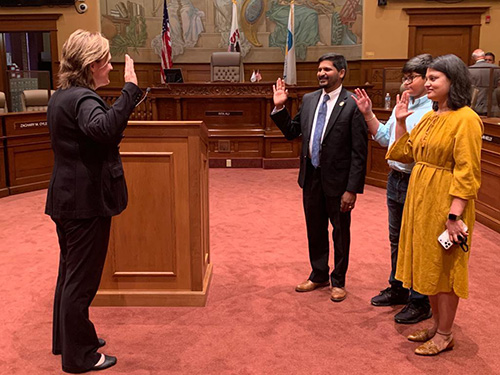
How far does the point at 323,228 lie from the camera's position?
12.0 ft

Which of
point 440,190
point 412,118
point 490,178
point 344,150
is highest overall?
point 412,118

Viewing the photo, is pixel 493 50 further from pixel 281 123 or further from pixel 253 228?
pixel 281 123

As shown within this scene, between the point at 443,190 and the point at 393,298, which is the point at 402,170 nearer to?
the point at 443,190

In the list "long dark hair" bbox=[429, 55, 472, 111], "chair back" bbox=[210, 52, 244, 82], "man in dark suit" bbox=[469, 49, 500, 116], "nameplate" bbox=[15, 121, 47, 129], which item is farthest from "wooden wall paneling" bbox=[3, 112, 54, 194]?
"long dark hair" bbox=[429, 55, 472, 111]

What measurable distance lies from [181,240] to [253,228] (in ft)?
6.75

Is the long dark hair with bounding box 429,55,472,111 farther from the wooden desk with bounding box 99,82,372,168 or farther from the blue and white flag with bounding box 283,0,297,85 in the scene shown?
the blue and white flag with bounding box 283,0,297,85

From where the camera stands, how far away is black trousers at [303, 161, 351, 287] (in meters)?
3.53

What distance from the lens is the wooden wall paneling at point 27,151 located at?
692 cm

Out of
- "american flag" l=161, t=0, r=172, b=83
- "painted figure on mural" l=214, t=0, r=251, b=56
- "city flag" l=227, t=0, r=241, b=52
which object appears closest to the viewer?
"american flag" l=161, t=0, r=172, b=83

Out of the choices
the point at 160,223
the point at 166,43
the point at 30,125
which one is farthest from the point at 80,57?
the point at 166,43

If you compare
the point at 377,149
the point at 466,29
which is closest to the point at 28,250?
the point at 377,149

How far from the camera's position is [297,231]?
17.1ft

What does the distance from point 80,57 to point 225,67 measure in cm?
831

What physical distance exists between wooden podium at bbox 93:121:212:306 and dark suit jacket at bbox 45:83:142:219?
2.37 feet
